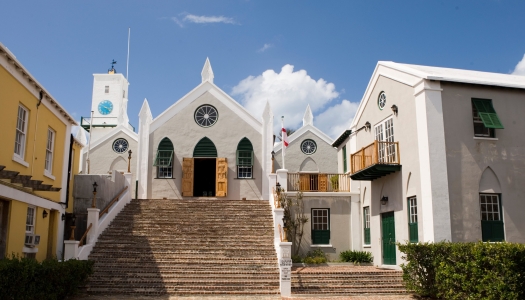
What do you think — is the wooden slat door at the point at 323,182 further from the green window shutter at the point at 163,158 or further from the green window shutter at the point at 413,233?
the green window shutter at the point at 163,158

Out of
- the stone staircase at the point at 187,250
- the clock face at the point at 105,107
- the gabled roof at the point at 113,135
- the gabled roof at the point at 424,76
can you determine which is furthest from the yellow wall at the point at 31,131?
the clock face at the point at 105,107

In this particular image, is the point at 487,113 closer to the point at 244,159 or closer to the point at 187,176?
the point at 244,159

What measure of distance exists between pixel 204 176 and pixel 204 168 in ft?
1.64

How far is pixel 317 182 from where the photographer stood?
22.6 metres

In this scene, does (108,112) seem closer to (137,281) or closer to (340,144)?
(340,144)

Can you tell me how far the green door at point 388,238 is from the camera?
17.8m

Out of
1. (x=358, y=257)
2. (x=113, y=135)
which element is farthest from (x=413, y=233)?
(x=113, y=135)

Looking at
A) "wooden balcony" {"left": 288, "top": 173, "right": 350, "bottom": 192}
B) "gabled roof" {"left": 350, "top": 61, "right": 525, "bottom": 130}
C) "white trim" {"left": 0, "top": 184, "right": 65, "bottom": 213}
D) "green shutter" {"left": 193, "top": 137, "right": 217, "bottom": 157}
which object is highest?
"gabled roof" {"left": 350, "top": 61, "right": 525, "bottom": 130}

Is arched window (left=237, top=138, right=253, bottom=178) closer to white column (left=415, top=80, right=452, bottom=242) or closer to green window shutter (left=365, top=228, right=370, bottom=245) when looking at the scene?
green window shutter (left=365, top=228, right=370, bottom=245)

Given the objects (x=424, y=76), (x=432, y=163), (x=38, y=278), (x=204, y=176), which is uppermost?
(x=424, y=76)

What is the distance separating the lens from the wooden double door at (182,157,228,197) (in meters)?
25.5

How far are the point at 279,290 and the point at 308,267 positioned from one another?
3.31m

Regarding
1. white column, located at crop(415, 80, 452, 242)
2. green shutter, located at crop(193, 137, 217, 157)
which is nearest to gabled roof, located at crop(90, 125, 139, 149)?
green shutter, located at crop(193, 137, 217, 157)

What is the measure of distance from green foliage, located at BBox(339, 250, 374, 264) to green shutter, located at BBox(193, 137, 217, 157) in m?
9.47
